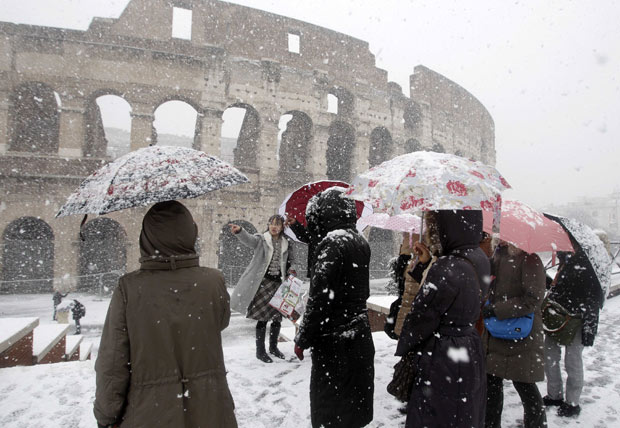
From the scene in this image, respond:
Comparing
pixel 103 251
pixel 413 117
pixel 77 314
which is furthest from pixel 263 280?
pixel 413 117

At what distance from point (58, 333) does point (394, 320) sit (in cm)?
497

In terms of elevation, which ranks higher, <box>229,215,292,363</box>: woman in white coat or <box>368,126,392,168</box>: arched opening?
<box>368,126,392,168</box>: arched opening

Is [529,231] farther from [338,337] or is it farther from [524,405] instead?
[338,337]

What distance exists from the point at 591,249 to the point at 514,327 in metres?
1.14

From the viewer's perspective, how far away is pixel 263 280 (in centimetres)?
478

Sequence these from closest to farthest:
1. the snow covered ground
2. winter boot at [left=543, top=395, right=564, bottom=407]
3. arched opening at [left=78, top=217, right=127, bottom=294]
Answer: the snow covered ground
winter boot at [left=543, top=395, right=564, bottom=407]
arched opening at [left=78, top=217, right=127, bottom=294]

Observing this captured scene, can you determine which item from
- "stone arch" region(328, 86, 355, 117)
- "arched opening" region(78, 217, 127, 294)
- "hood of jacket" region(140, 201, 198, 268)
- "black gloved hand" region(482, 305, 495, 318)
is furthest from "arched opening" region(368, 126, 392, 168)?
"hood of jacket" region(140, 201, 198, 268)

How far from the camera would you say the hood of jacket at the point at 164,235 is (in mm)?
1841

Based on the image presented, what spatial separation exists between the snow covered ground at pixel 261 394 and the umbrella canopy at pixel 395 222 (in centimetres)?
172

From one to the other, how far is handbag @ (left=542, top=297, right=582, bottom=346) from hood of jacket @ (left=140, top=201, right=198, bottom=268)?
347 centimetres

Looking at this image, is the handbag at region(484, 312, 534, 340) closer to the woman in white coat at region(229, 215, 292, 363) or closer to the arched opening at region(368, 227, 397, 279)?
the woman in white coat at region(229, 215, 292, 363)

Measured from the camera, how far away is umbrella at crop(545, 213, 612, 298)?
10.8ft

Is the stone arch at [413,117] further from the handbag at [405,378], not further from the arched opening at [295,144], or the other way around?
the handbag at [405,378]

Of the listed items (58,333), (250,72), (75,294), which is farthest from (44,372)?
(250,72)
